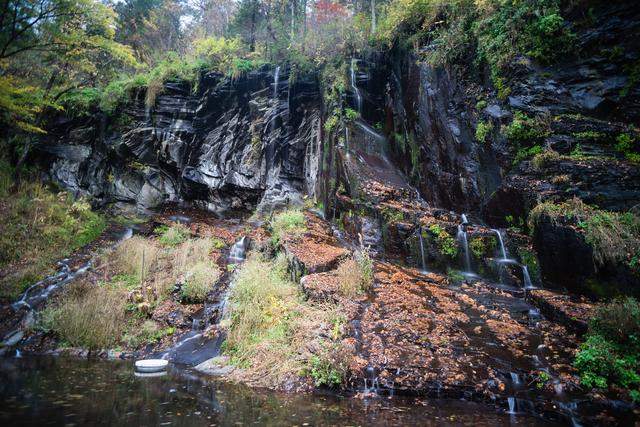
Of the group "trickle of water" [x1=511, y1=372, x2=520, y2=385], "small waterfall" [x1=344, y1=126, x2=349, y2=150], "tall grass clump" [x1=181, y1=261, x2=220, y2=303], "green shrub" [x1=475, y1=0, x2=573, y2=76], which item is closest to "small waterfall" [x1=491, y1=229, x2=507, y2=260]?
"trickle of water" [x1=511, y1=372, x2=520, y2=385]

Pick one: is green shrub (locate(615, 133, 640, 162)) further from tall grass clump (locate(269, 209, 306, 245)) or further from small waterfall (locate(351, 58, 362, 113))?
small waterfall (locate(351, 58, 362, 113))

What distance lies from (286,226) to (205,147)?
8295 mm

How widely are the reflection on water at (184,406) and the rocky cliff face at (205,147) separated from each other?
12.0 metres

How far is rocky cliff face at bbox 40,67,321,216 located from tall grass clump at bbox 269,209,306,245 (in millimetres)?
3609

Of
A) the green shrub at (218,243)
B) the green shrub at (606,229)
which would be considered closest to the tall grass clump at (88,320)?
the green shrub at (218,243)

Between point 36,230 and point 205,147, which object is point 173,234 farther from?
point 205,147

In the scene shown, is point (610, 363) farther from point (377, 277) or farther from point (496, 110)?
point (496, 110)

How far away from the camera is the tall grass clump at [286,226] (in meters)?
12.4

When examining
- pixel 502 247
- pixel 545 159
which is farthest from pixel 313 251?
pixel 545 159

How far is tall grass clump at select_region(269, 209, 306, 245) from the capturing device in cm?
1242

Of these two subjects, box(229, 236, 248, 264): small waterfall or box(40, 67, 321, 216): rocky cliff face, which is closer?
box(229, 236, 248, 264): small waterfall

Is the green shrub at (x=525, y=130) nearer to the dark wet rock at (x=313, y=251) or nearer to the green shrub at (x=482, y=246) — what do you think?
the green shrub at (x=482, y=246)

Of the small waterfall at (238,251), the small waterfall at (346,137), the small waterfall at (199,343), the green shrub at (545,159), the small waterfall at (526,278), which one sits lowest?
the small waterfall at (199,343)

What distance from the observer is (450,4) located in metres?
14.3
